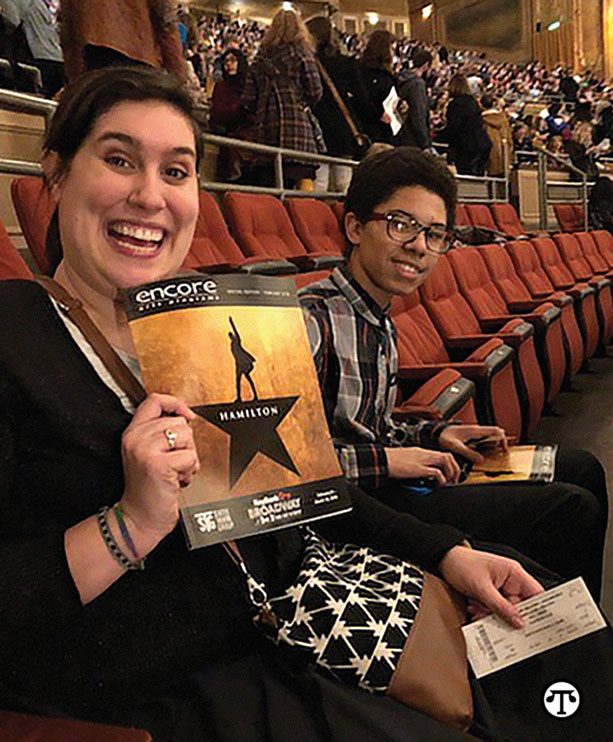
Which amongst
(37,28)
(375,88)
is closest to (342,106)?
(375,88)

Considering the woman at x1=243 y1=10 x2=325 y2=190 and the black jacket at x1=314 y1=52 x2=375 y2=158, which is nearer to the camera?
the woman at x1=243 y1=10 x2=325 y2=190

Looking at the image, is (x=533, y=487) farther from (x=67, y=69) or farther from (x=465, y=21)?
(x=465, y=21)

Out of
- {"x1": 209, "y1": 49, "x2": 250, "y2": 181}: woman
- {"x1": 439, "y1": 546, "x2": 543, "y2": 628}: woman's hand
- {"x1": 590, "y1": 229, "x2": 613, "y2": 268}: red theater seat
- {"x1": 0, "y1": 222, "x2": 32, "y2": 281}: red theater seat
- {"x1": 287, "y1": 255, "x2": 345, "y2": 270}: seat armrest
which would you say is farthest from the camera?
{"x1": 590, "y1": 229, "x2": 613, "y2": 268}: red theater seat

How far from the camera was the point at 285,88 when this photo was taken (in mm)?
4312

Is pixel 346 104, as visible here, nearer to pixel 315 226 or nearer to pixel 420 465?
pixel 315 226

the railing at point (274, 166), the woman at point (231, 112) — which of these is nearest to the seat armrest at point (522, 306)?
the railing at point (274, 166)

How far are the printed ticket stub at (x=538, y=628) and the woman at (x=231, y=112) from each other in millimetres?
4216

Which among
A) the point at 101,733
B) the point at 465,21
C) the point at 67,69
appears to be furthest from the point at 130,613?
the point at 465,21

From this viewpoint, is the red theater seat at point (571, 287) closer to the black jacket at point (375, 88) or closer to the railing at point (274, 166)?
the black jacket at point (375, 88)

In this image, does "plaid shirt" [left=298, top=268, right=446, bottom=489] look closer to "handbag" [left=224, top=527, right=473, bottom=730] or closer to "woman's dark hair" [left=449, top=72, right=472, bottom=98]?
"handbag" [left=224, top=527, right=473, bottom=730]

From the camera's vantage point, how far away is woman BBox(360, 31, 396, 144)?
16.6ft

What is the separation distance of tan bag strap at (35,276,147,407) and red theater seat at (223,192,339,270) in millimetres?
2462

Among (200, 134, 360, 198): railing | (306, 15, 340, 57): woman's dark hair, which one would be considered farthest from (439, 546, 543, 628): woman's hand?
(306, 15, 340, 57): woman's dark hair

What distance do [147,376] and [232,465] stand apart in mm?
119
